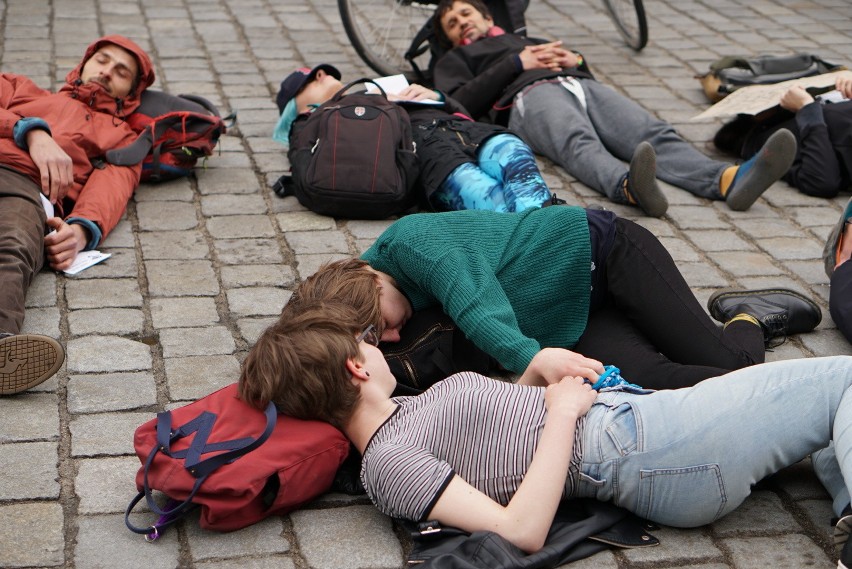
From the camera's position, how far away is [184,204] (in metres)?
5.20

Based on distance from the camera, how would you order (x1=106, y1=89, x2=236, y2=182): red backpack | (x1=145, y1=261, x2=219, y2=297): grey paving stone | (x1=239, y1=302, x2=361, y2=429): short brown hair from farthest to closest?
(x1=106, y1=89, x2=236, y2=182): red backpack → (x1=145, y1=261, x2=219, y2=297): grey paving stone → (x1=239, y1=302, x2=361, y2=429): short brown hair

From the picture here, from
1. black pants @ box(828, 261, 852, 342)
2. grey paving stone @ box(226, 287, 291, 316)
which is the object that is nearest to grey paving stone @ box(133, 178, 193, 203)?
grey paving stone @ box(226, 287, 291, 316)

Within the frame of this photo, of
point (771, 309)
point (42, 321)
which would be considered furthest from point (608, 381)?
point (42, 321)

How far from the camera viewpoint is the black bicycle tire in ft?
22.9

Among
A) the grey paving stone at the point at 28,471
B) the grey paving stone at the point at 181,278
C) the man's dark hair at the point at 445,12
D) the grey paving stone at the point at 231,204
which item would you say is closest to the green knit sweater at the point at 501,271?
the grey paving stone at the point at 181,278

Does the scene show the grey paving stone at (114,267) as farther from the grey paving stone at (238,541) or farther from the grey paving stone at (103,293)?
the grey paving stone at (238,541)

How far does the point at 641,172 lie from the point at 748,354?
155 centimetres

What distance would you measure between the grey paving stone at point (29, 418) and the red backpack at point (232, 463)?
1.72 ft

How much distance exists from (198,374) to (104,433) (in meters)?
0.44

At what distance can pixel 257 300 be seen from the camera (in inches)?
168

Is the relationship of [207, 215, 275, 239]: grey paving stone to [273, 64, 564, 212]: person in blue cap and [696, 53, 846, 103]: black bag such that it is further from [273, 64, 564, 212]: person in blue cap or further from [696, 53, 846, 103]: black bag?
[696, 53, 846, 103]: black bag

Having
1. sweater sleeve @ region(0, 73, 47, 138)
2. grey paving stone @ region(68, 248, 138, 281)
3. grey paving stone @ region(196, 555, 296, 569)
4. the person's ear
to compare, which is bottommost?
grey paving stone @ region(68, 248, 138, 281)

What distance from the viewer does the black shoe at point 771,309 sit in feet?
13.2

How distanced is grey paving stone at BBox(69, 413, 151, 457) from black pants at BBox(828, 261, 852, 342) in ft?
8.04
